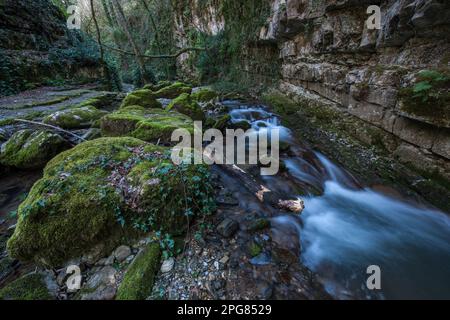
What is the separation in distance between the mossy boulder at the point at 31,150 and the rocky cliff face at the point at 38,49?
848 cm

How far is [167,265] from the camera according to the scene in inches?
96.2

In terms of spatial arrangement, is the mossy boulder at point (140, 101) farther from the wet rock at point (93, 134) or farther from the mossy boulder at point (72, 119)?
the wet rock at point (93, 134)

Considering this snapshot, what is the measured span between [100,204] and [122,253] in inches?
27.1

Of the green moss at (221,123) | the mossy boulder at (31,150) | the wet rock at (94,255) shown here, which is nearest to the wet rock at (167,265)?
the wet rock at (94,255)

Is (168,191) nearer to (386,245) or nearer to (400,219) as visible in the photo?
(386,245)

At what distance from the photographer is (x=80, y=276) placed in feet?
7.81

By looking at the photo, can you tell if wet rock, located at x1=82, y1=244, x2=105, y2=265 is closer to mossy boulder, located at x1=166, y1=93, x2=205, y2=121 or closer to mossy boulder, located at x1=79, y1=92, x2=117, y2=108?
mossy boulder, located at x1=166, y1=93, x2=205, y2=121

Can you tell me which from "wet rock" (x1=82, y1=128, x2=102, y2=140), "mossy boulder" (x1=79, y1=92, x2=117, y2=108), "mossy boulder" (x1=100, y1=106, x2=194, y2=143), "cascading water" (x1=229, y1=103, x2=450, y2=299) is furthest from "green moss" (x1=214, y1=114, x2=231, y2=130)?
"mossy boulder" (x1=79, y1=92, x2=117, y2=108)

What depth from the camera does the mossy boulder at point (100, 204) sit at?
8.12 feet

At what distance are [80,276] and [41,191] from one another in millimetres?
1285

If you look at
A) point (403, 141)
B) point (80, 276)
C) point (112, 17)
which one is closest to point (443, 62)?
point (403, 141)

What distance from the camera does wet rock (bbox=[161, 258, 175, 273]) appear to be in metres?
2.40

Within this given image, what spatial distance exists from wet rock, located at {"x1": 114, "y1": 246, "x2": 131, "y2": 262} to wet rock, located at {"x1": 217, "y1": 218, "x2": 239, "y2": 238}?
1170mm

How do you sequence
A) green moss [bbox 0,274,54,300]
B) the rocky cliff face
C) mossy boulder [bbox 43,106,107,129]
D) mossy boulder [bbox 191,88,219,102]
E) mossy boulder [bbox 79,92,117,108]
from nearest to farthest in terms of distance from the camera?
green moss [bbox 0,274,54,300]
mossy boulder [bbox 43,106,107,129]
mossy boulder [bbox 79,92,117,108]
mossy boulder [bbox 191,88,219,102]
the rocky cliff face
